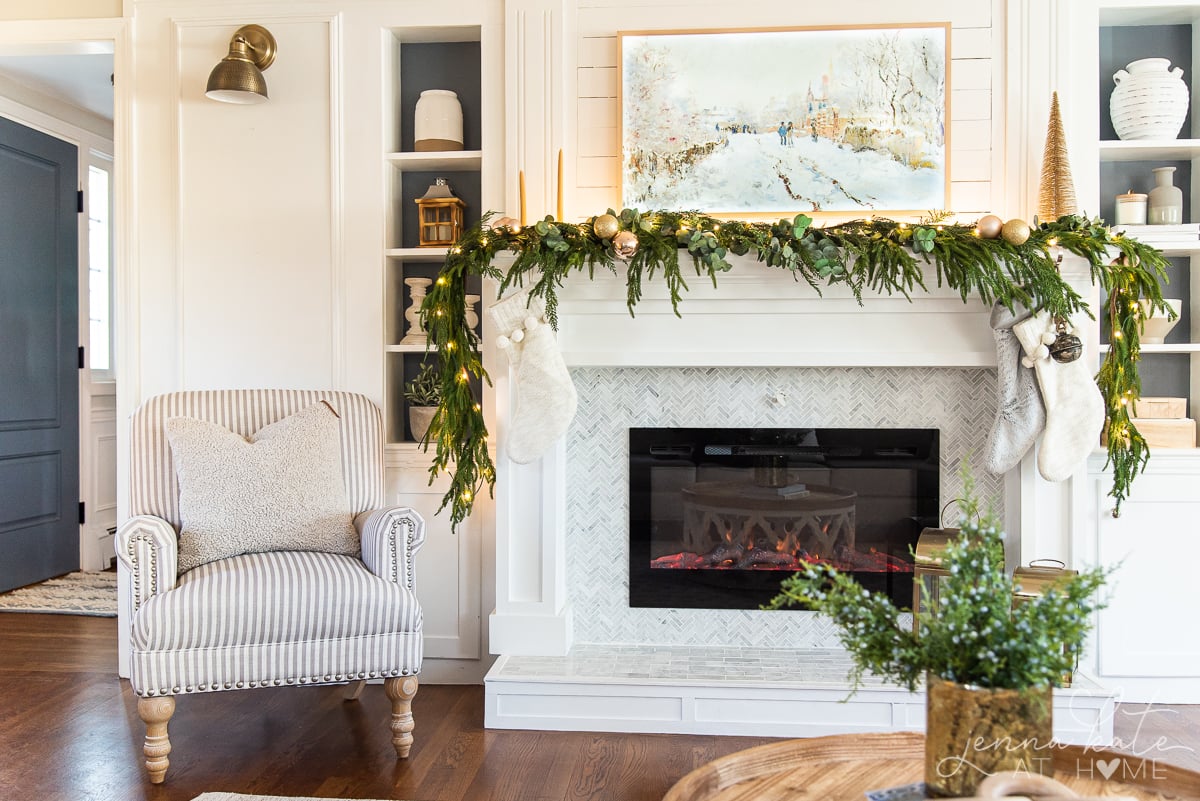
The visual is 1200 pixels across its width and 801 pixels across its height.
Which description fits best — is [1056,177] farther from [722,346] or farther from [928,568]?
Result: [928,568]

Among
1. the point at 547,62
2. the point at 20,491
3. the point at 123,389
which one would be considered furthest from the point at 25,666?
the point at 547,62

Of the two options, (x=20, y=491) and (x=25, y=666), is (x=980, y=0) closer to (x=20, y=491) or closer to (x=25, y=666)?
(x=25, y=666)

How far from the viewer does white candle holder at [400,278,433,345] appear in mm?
3178

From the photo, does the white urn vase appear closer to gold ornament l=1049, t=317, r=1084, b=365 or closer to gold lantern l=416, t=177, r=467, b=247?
gold ornament l=1049, t=317, r=1084, b=365

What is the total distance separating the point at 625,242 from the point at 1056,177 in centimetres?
129

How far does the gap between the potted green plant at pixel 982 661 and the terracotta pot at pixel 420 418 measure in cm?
212

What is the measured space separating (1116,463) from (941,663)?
1.93m

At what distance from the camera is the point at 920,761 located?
143cm

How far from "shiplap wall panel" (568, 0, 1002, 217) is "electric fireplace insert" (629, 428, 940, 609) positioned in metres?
0.81

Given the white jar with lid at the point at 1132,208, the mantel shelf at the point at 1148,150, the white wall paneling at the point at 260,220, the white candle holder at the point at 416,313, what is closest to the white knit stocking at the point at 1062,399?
the white jar with lid at the point at 1132,208

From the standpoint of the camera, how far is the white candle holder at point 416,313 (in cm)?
318

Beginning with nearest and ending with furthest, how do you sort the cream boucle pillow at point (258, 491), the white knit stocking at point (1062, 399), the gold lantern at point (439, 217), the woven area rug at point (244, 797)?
the woven area rug at point (244, 797)
the cream boucle pillow at point (258, 491)
the white knit stocking at point (1062, 399)
the gold lantern at point (439, 217)

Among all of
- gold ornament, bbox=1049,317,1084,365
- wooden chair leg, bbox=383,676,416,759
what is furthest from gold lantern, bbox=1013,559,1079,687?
wooden chair leg, bbox=383,676,416,759

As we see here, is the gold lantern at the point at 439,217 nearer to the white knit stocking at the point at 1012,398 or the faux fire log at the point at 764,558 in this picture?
the faux fire log at the point at 764,558
